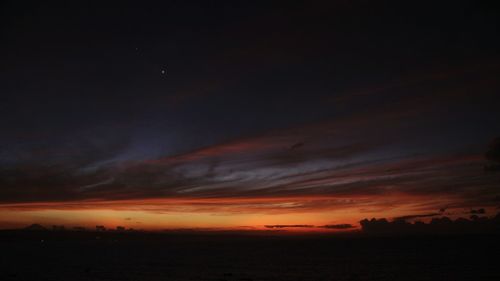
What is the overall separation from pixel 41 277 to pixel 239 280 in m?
43.1

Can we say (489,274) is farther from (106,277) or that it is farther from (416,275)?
(106,277)

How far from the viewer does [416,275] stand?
94375mm

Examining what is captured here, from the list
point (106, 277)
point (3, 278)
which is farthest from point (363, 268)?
point (3, 278)

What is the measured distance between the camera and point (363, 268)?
110m

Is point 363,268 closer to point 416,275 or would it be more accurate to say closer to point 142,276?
point 416,275

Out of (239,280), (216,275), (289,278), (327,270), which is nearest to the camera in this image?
(239,280)

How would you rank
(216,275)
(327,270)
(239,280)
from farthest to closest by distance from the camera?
(327,270) → (216,275) → (239,280)

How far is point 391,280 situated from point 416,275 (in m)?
11.9

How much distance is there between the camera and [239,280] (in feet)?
275

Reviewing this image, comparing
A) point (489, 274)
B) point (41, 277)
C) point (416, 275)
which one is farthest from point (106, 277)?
point (489, 274)

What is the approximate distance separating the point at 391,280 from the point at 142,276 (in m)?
53.7

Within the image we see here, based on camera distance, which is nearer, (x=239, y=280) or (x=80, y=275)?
(x=239, y=280)

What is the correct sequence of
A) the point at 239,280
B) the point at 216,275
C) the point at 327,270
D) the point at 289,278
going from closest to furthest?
the point at 239,280 → the point at 289,278 → the point at 216,275 → the point at 327,270

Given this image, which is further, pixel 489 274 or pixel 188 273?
pixel 188 273
